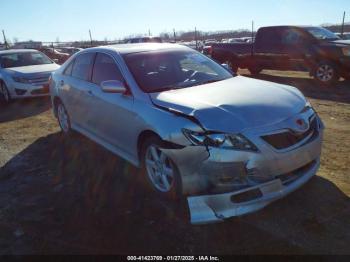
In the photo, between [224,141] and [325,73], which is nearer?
[224,141]

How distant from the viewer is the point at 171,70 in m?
4.68

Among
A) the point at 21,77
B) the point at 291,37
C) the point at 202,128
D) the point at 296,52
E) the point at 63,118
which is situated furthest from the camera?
the point at 291,37

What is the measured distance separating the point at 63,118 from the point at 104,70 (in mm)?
2123

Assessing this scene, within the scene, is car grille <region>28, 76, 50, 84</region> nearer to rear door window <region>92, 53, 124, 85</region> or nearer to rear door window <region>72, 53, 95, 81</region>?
rear door window <region>72, 53, 95, 81</region>

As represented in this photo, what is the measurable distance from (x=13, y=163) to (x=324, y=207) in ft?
15.2

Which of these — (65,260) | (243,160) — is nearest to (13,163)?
(65,260)

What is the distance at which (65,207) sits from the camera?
4.01m

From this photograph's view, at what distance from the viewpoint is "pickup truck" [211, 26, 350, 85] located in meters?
10.7

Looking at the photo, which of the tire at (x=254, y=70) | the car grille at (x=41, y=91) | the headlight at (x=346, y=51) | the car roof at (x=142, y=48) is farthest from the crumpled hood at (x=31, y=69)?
the headlight at (x=346, y=51)

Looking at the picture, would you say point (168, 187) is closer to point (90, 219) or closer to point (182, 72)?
point (90, 219)

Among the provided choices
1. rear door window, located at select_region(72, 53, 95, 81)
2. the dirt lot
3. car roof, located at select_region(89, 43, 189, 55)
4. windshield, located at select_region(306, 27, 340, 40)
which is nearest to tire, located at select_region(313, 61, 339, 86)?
windshield, located at select_region(306, 27, 340, 40)

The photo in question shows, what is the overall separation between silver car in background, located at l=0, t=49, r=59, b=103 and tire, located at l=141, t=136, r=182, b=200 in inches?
277

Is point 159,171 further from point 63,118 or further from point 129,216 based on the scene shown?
point 63,118

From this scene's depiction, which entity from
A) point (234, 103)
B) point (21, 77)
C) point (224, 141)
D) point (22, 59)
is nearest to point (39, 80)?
point (21, 77)
